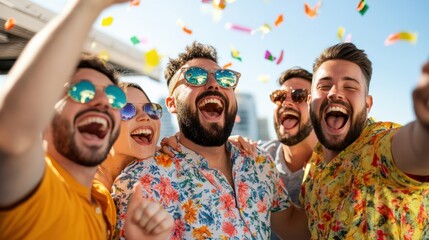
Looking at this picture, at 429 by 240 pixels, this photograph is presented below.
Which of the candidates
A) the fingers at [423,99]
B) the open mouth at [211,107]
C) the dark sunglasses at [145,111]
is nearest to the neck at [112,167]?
the dark sunglasses at [145,111]

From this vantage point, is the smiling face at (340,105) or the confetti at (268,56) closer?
the smiling face at (340,105)

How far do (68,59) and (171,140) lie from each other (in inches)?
72.4

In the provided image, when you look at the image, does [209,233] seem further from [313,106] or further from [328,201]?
[313,106]

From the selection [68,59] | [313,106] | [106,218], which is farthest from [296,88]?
[68,59]

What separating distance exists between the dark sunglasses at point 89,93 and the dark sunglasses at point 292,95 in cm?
294

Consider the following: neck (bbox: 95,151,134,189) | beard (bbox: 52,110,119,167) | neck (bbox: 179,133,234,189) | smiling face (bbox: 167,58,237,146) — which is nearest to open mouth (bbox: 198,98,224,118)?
smiling face (bbox: 167,58,237,146)

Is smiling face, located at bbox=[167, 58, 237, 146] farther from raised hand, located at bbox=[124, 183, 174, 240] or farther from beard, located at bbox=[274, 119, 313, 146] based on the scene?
beard, located at bbox=[274, 119, 313, 146]

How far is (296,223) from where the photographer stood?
10.7ft

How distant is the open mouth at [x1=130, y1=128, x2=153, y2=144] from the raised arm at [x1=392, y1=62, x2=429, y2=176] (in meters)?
2.03

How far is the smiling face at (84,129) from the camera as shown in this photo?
→ 183 cm

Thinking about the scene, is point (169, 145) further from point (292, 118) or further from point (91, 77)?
point (292, 118)

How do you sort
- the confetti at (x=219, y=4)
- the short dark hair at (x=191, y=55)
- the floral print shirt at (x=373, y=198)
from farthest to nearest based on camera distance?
the confetti at (x=219, y=4), the short dark hair at (x=191, y=55), the floral print shirt at (x=373, y=198)

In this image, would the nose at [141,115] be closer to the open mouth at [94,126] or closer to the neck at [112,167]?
the neck at [112,167]

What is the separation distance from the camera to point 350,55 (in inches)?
117
